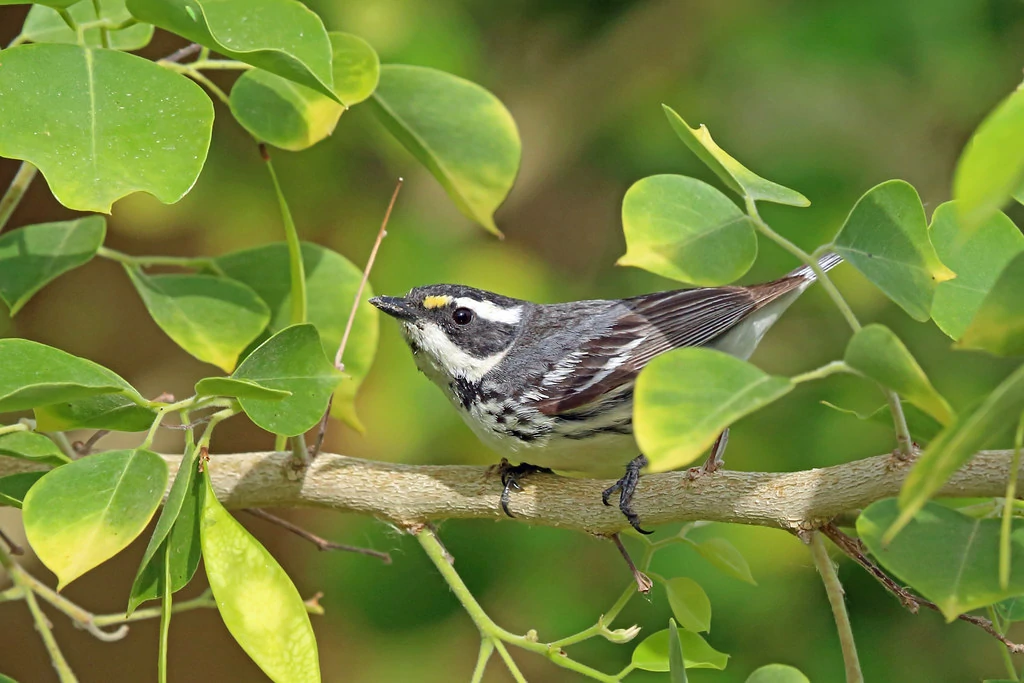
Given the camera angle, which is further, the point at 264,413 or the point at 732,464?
the point at 732,464

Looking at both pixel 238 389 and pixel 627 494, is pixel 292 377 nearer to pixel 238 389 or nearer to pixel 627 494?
pixel 238 389

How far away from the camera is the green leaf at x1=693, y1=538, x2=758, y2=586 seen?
4.87 ft

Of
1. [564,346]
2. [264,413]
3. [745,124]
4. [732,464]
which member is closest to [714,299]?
[564,346]

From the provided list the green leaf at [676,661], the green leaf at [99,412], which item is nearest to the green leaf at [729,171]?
the green leaf at [676,661]

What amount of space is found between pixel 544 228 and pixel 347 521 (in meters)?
1.32

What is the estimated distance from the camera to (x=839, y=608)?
4.00 ft

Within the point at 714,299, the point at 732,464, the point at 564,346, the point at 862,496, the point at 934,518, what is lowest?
the point at 732,464

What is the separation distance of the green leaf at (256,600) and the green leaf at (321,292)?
589 mm

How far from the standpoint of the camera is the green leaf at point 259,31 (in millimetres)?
1178

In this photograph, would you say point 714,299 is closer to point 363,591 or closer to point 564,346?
point 564,346

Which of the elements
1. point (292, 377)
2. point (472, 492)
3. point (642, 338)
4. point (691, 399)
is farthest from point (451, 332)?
point (691, 399)

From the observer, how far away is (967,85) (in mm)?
3234

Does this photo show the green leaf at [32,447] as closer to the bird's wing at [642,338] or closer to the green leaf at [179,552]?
the green leaf at [179,552]

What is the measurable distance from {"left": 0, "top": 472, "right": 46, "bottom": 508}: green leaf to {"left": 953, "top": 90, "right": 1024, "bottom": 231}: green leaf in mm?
1059
